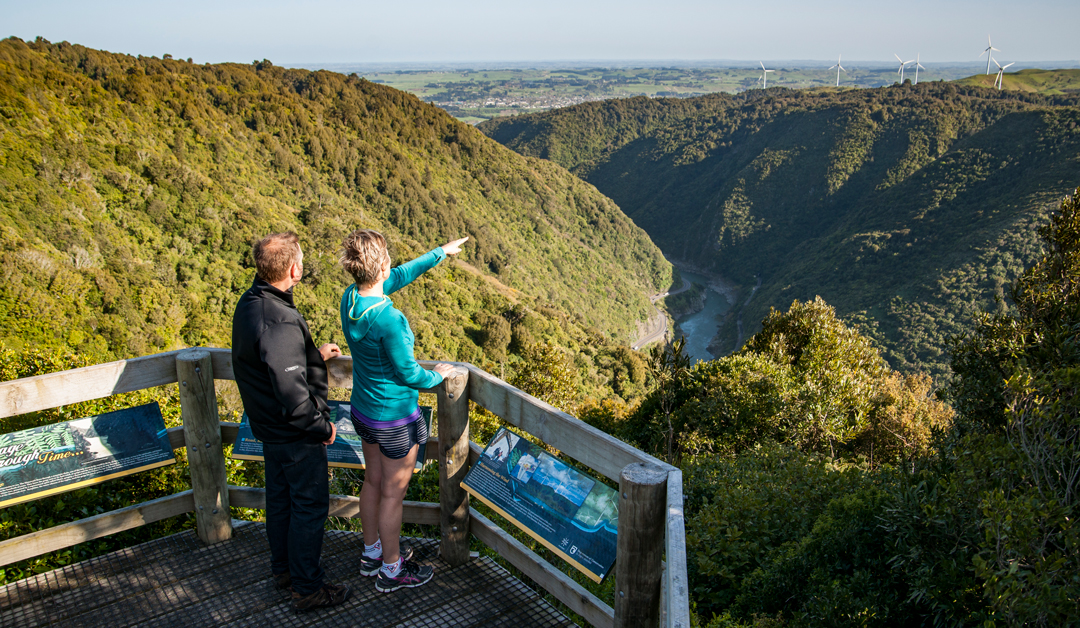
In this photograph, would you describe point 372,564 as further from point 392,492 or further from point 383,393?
point 383,393

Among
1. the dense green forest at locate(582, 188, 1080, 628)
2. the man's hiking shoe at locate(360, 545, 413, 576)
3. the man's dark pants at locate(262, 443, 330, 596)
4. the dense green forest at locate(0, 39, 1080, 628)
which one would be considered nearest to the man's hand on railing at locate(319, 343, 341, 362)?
the man's dark pants at locate(262, 443, 330, 596)

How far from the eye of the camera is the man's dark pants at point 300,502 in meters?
2.84

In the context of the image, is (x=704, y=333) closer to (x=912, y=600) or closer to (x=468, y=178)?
(x=468, y=178)

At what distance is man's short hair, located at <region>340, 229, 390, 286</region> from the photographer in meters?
2.66

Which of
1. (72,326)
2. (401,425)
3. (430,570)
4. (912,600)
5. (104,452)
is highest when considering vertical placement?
(401,425)

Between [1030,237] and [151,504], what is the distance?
62142mm

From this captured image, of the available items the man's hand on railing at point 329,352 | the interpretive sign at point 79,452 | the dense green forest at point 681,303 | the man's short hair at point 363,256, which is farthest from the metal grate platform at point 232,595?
the man's short hair at point 363,256

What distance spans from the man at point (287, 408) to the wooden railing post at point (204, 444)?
1.86 ft

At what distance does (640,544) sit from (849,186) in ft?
354

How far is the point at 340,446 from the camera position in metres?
3.29

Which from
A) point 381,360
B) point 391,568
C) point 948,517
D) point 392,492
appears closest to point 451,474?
point 392,492

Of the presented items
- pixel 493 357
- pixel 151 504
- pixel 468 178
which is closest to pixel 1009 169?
pixel 468 178

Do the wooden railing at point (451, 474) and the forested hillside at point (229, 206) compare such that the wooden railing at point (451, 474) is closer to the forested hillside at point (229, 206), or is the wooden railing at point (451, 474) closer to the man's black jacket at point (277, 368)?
the man's black jacket at point (277, 368)

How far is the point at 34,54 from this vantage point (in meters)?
30.0
